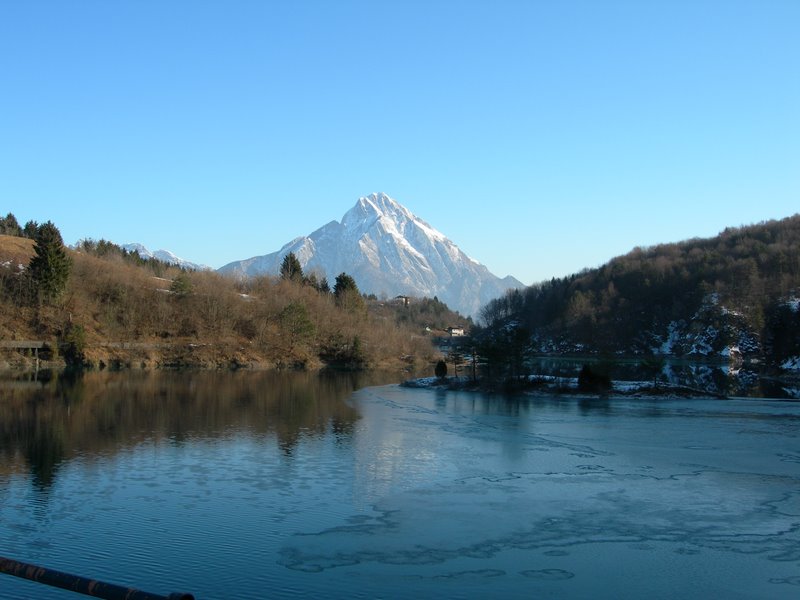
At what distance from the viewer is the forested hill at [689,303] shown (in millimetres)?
120750

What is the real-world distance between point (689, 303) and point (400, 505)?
135 metres

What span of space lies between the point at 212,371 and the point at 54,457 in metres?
57.2

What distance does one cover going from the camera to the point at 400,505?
18156 millimetres

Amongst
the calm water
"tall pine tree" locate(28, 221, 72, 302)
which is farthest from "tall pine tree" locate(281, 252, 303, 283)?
the calm water

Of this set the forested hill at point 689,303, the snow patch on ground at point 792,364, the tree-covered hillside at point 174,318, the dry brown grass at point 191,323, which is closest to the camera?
the tree-covered hillside at point 174,318

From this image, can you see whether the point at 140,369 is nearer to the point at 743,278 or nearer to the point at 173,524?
the point at 173,524

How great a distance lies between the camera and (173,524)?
16.0 m

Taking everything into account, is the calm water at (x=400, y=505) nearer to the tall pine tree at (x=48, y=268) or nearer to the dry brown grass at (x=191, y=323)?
the dry brown grass at (x=191, y=323)

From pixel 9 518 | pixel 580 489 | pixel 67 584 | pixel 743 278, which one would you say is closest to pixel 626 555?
pixel 580 489

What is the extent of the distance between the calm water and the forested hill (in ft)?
263

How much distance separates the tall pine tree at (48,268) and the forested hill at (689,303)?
6116 cm

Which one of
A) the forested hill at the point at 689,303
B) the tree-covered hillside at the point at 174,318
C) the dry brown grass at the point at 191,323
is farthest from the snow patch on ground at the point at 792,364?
the dry brown grass at the point at 191,323

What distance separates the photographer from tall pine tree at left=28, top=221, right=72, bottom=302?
84.0m

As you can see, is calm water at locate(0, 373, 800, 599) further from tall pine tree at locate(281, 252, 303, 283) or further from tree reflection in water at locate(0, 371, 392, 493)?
tall pine tree at locate(281, 252, 303, 283)
